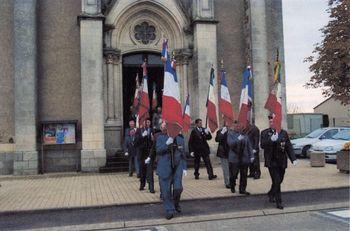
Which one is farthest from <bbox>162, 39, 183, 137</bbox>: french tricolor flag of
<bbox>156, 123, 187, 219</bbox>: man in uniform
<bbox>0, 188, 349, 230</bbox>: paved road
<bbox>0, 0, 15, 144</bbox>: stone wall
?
<bbox>0, 0, 15, 144</bbox>: stone wall

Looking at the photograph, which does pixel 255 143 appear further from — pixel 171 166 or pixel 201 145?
pixel 171 166

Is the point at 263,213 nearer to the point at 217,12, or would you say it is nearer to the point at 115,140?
the point at 115,140

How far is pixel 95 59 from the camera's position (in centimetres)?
1738

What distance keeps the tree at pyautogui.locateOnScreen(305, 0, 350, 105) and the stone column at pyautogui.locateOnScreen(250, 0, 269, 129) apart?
10241 mm

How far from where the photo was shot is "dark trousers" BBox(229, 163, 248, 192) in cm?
1124

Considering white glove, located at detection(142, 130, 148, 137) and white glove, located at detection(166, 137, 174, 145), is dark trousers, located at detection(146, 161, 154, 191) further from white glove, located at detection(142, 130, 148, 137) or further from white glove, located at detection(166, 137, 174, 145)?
white glove, located at detection(166, 137, 174, 145)

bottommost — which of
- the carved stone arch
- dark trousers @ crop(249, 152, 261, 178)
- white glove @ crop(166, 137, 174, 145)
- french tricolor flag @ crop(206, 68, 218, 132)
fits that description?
dark trousers @ crop(249, 152, 261, 178)

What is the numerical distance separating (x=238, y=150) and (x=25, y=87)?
916cm

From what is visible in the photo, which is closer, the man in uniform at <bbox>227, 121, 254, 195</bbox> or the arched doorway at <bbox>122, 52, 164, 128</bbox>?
the man in uniform at <bbox>227, 121, 254, 195</bbox>

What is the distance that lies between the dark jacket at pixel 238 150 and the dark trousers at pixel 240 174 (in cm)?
11

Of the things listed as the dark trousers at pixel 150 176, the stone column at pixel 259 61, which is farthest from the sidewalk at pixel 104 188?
the stone column at pixel 259 61

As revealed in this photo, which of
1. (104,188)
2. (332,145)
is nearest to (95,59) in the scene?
(104,188)

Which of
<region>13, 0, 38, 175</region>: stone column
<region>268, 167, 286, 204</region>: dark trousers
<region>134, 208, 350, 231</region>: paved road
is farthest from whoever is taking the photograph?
<region>13, 0, 38, 175</region>: stone column

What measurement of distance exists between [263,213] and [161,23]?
12070 millimetres
